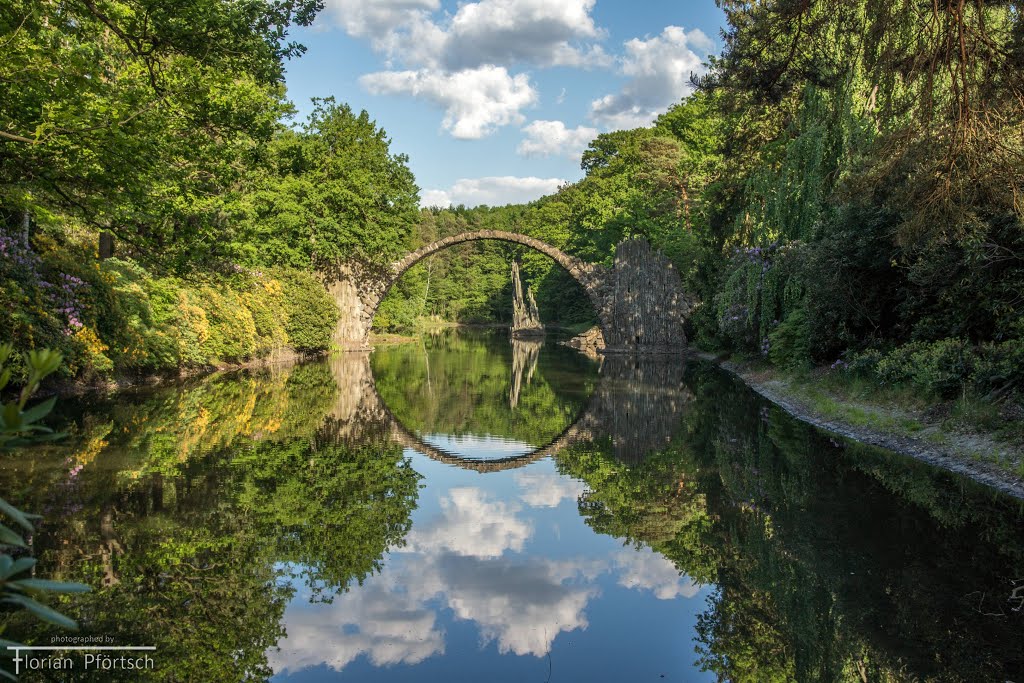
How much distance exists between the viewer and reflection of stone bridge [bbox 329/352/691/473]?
1159 centimetres

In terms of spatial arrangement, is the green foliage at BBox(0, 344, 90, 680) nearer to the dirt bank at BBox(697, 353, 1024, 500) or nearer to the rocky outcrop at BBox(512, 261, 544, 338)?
the dirt bank at BBox(697, 353, 1024, 500)

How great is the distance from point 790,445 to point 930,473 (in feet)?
7.85

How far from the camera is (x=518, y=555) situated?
6816mm

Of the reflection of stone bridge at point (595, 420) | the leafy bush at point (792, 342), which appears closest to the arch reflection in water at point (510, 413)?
the reflection of stone bridge at point (595, 420)

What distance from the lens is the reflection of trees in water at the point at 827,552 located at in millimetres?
4441


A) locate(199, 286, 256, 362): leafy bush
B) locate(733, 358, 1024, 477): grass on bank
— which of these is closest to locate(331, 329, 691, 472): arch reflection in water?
locate(733, 358, 1024, 477): grass on bank

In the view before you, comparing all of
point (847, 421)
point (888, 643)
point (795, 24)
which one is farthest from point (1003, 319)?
point (888, 643)

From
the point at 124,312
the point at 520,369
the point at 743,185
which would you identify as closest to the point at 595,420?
the point at 124,312

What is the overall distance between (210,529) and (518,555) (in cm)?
269

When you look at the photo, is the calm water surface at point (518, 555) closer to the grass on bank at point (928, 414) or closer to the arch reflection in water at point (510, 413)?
the arch reflection in water at point (510, 413)

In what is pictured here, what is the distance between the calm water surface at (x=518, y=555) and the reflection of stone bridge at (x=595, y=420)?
0.15m

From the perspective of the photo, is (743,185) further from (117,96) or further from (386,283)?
(117,96)

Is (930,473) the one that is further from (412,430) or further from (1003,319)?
(412,430)

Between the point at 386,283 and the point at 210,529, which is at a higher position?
the point at 386,283
